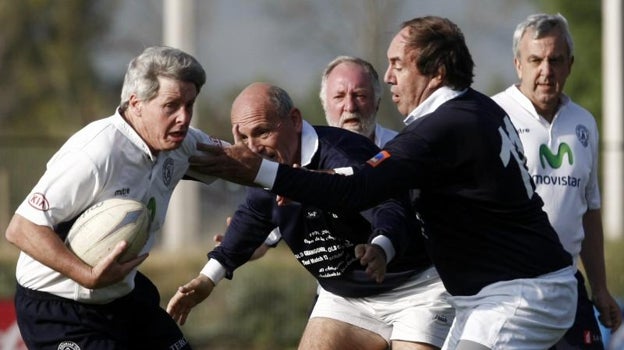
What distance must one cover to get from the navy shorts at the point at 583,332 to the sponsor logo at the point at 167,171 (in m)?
2.30

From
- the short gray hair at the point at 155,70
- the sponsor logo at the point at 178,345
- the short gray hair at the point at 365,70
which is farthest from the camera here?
the short gray hair at the point at 365,70

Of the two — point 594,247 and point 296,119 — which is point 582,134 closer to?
point 594,247

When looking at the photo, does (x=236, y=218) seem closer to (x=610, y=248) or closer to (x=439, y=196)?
(x=439, y=196)

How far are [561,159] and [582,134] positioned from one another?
23 centimetres

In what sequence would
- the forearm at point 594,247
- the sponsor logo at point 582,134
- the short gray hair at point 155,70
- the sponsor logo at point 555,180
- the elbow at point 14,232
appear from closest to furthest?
the elbow at point 14,232 < the short gray hair at point 155,70 < the sponsor logo at point 555,180 < the sponsor logo at point 582,134 < the forearm at point 594,247

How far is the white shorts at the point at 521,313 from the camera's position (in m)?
5.69

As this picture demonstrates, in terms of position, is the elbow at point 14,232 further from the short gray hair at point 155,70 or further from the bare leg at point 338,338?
the bare leg at point 338,338

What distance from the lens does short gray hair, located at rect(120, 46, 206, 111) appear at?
19.6 ft

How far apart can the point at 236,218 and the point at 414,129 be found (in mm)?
1872

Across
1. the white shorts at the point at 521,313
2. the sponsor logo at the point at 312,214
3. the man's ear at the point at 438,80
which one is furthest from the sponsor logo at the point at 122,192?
the white shorts at the point at 521,313

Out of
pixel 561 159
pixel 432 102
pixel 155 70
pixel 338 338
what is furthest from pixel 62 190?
pixel 561 159

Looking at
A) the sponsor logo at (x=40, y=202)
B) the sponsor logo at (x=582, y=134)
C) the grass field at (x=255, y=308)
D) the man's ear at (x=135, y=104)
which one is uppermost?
the man's ear at (x=135, y=104)

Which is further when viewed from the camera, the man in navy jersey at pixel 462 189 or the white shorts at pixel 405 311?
the white shorts at pixel 405 311

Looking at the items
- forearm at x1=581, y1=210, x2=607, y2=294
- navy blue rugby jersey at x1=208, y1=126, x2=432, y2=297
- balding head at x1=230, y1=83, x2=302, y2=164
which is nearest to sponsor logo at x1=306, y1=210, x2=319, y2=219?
navy blue rugby jersey at x1=208, y1=126, x2=432, y2=297
